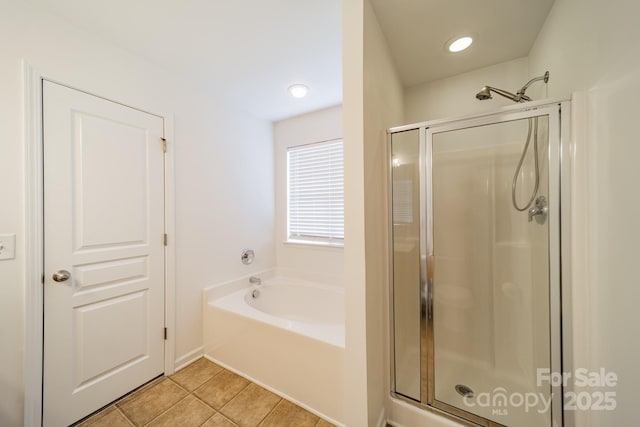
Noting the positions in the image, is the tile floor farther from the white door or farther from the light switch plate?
the light switch plate

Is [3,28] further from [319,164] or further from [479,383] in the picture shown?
[479,383]

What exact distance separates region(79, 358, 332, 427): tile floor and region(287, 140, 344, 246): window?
143 centimetres

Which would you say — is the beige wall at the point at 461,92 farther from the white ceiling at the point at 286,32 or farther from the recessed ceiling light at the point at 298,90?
the recessed ceiling light at the point at 298,90

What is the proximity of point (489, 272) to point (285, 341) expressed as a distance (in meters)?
1.50

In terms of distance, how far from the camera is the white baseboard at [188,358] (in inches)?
71.2

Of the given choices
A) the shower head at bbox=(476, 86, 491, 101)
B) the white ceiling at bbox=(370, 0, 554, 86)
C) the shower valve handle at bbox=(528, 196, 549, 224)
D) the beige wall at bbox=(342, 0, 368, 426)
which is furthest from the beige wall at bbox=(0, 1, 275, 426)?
the shower valve handle at bbox=(528, 196, 549, 224)

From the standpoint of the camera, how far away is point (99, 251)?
144 centimetres

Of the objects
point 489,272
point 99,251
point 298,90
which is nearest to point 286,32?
point 298,90

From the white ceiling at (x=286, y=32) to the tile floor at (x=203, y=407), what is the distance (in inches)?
94.9

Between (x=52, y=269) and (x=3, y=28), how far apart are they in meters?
1.26

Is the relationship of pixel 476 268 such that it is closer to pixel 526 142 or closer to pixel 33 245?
pixel 526 142

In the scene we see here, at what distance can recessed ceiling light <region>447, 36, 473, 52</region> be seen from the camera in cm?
140

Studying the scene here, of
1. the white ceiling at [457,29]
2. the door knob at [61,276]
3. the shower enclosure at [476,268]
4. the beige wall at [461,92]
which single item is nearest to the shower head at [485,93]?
the shower enclosure at [476,268]

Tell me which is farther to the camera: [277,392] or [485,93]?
[277,392]
